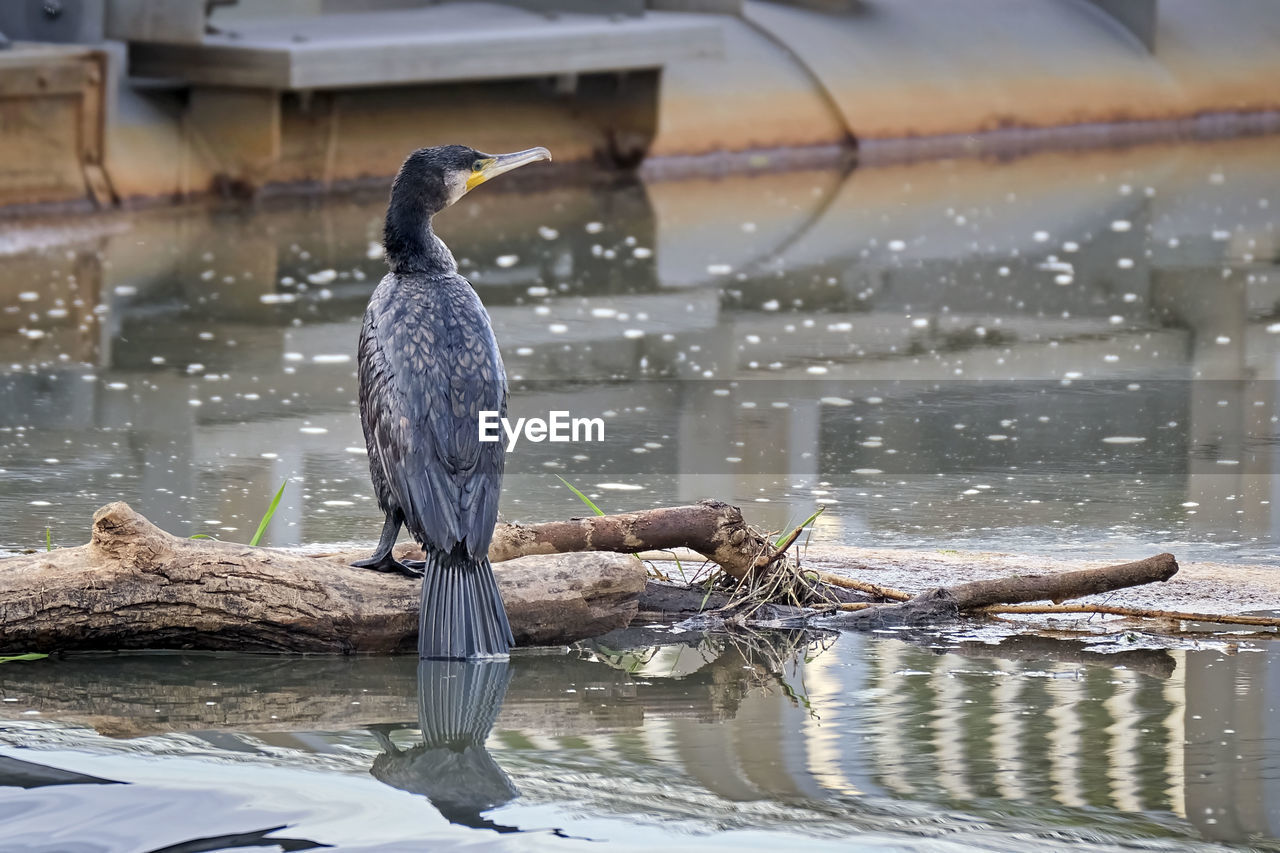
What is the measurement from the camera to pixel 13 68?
440 inches

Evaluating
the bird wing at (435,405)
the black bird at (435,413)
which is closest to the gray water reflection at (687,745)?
the black bird at (435,413)

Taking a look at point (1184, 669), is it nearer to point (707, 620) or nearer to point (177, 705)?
point (707, 620)

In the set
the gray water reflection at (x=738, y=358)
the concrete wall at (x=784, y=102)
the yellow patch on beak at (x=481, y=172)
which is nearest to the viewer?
the yellow patch on beak at (x=481, y=172)

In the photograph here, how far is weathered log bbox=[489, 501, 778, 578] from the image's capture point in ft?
14.5

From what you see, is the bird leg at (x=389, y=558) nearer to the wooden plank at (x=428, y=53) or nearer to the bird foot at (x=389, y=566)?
the bird foot at (x=389, y=566)

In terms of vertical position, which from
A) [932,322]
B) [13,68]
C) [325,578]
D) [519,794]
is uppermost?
[13,68]

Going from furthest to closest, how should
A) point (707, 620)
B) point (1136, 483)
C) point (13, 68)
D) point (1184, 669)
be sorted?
point (13, 68)
point (1136, 483)
point (707, 620)
point (1184, 669)

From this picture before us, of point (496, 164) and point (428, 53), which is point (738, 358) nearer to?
point (496, 164)

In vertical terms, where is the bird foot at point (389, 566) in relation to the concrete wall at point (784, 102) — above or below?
below

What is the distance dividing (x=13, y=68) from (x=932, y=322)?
18.3ft

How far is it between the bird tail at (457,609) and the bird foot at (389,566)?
0.62 feet

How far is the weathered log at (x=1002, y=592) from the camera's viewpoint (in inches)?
171

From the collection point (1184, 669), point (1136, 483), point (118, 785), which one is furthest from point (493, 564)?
point (1136, 483)

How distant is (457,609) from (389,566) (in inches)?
Answer: 11.9
